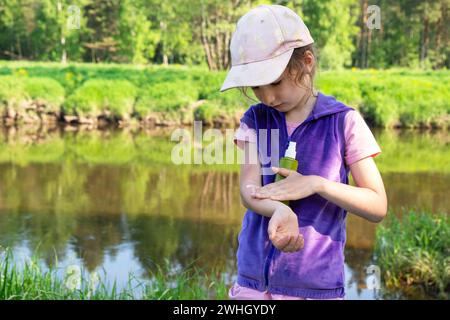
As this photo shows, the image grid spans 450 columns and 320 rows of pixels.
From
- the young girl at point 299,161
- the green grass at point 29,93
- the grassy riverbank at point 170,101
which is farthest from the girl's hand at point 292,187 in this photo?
the green grass at point 29,93

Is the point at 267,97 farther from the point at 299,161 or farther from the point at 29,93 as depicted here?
the point at 29,93

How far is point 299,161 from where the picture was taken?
1215 millimetres

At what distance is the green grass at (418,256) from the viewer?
4.45 m

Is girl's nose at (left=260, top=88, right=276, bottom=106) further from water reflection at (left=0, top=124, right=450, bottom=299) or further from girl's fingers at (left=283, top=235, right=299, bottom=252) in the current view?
water reflection at (left=0, top=124, right=450, bottom=299)

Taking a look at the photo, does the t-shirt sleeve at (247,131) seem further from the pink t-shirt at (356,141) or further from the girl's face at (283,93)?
the pink t-shirt at (356,141)

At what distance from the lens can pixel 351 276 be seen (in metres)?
5.16

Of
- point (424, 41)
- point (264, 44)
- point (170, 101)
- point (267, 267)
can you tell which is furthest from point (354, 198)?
point (424, 41)

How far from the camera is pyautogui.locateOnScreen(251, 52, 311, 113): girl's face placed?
1.19 metres

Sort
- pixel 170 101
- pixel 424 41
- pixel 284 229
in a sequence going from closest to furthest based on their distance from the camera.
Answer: pixel 284 229, pixel 170 101, pixel 424 41

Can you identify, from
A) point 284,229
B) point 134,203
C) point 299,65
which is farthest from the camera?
point 134,203

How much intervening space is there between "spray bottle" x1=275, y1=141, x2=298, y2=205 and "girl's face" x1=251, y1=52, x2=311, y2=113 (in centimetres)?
7

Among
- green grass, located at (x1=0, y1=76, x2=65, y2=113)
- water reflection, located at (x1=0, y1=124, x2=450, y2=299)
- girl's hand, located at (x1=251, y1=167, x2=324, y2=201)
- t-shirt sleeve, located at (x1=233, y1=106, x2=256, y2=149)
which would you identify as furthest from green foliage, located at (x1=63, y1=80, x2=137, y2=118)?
girl's hand, located at (x1=251, y1=167, x2=324, y2=201)

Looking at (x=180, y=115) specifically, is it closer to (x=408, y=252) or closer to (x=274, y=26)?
(x=408, y=252)

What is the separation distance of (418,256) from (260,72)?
3629 millimetres
